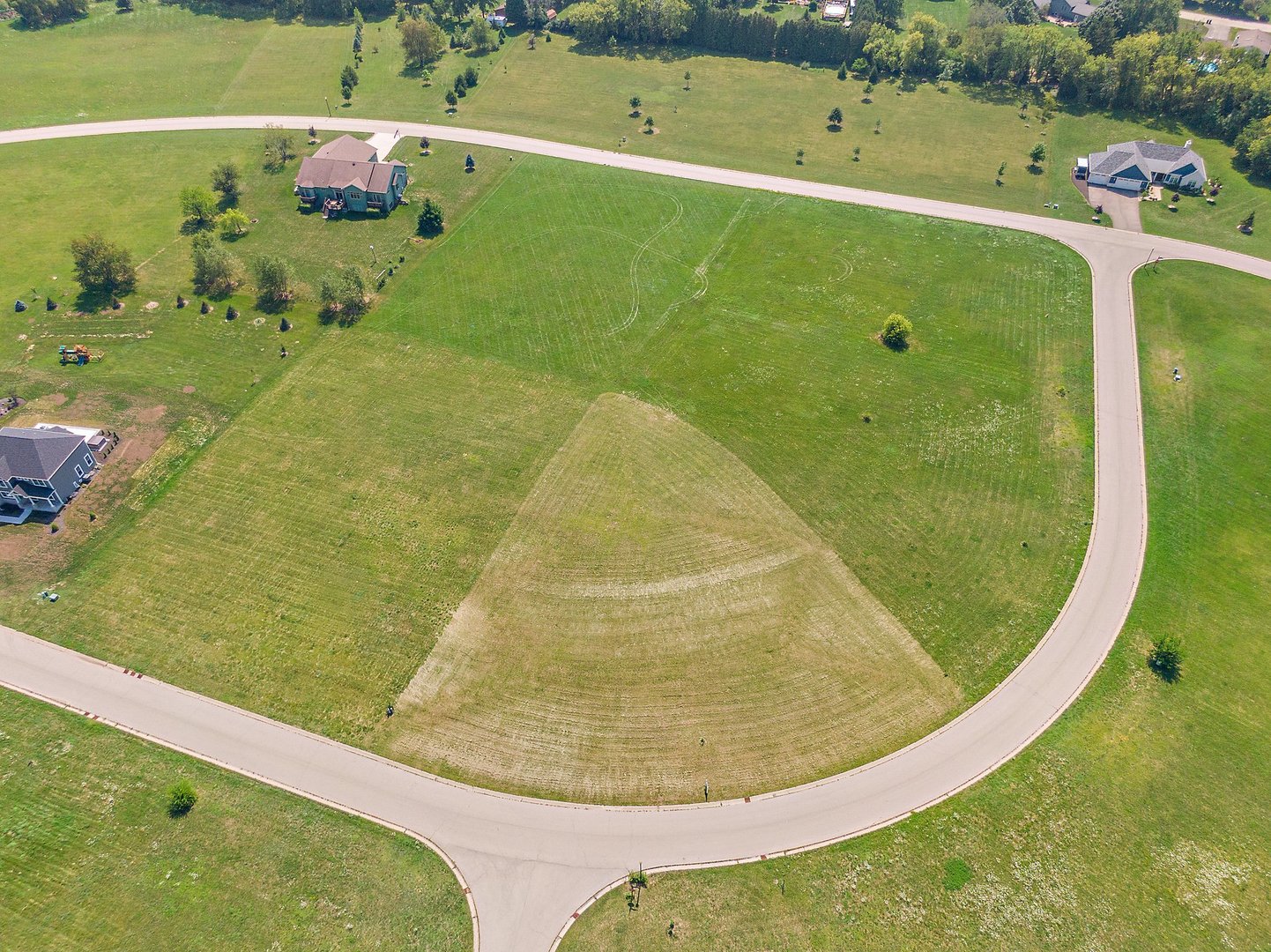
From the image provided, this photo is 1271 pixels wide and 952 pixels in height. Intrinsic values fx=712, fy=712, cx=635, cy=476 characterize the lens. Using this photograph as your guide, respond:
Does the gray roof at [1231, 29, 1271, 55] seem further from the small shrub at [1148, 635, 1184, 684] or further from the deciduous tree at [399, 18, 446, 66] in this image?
the deciduous tree at [399, 18, 446, 66]

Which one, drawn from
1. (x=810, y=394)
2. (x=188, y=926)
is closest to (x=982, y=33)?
(x=810, y=394)

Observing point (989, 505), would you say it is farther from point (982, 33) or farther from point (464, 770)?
point (982, 33)

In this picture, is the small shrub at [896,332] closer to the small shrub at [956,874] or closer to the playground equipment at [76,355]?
the small shrub at [956,874]

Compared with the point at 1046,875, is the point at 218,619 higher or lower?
higher

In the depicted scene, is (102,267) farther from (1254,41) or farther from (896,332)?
(1254,41)

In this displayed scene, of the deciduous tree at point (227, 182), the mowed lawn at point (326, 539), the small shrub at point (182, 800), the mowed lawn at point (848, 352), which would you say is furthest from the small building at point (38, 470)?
the deciduous tree at point (227, 182)

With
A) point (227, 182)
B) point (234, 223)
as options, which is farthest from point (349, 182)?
point (227, 182)
